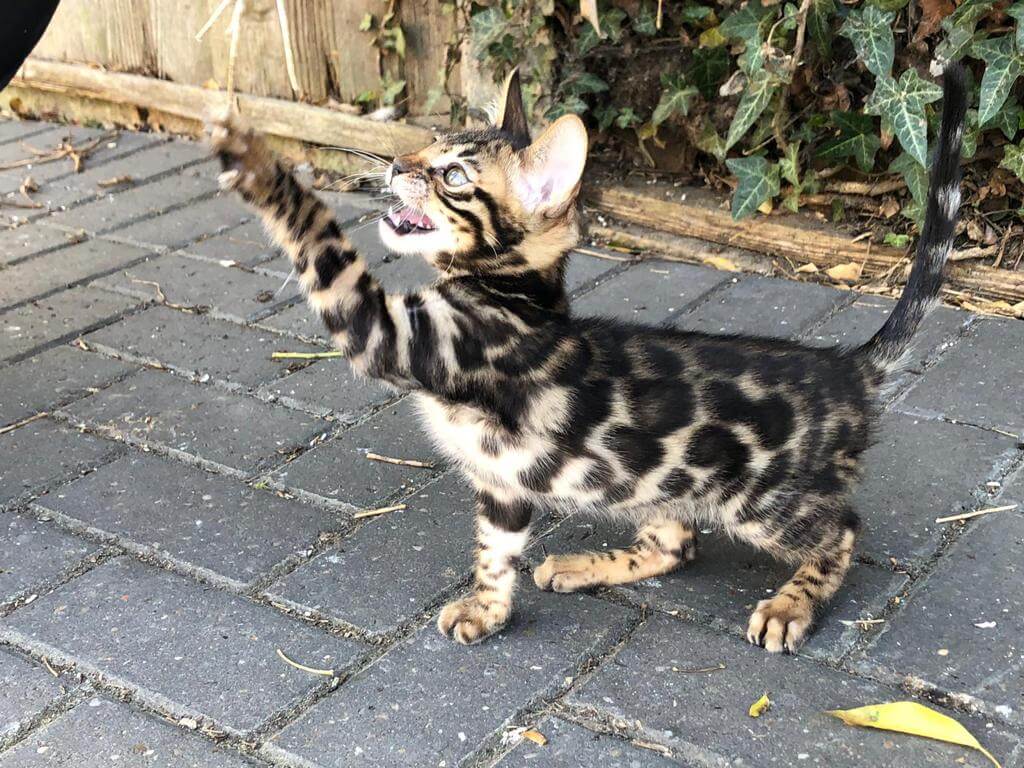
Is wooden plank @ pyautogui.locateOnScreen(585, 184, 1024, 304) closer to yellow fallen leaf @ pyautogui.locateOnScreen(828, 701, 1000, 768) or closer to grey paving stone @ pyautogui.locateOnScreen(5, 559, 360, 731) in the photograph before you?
yellow fallen leaf @ pyautogui.locateOnScreen(828, 701, 1000, 768)

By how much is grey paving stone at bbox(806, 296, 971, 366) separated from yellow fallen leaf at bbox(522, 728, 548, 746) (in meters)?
2.01

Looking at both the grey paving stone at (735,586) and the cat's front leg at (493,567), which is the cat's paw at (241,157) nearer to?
the cat's front leg at (493,567)

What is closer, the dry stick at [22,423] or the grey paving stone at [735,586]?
the grey paving stone at [735,586]

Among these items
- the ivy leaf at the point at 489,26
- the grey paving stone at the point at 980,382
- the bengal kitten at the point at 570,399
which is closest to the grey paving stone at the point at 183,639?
the bengal kitten at the point at 570,399

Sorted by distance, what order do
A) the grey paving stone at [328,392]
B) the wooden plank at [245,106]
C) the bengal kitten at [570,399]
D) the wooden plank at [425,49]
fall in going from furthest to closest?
the wooden plank at [245,106], the wooden plank at [425,49], the grey paving stone at [328,392], the bengal kitten at [570,399]

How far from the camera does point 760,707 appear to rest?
2504mm

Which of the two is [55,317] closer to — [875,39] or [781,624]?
[781,624]

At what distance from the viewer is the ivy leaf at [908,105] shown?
4.14 metres

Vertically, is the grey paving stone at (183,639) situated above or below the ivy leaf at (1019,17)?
below

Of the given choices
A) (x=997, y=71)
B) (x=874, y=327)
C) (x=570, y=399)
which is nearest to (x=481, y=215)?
(x=570, y=399)

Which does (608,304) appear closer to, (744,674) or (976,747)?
(744,674)

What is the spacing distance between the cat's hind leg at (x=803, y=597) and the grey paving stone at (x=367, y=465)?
1.09 metres

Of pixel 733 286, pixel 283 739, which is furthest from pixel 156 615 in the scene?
pixel 733 286

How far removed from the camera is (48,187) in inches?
222
